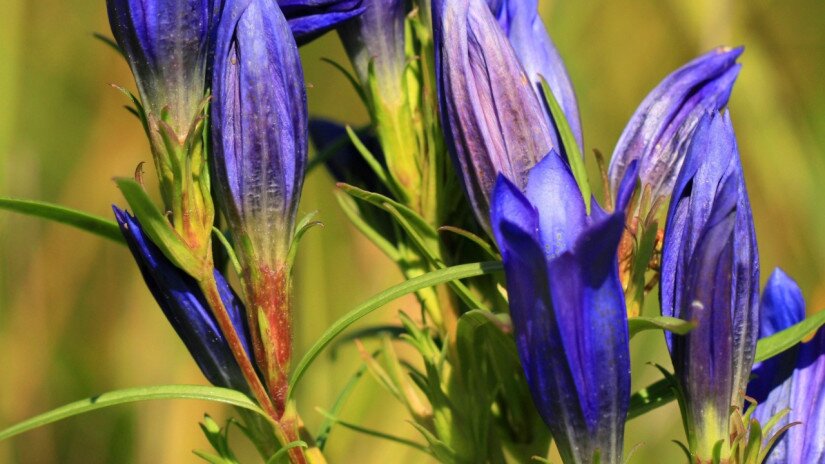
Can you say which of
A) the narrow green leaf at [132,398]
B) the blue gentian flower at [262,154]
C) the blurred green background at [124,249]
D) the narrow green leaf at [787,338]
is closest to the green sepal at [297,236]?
the blue gentian flower at [262,154]

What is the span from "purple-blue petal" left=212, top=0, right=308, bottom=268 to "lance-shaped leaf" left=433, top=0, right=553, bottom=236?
0.40 ft

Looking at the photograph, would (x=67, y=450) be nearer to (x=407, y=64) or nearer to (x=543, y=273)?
(x=407, y=64)

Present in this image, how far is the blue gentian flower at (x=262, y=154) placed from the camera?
762mm

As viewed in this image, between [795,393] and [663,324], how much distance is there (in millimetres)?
250

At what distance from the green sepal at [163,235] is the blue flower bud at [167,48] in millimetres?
79

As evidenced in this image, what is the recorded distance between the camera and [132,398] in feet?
2.43

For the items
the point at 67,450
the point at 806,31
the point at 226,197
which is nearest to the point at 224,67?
the point at 226,197

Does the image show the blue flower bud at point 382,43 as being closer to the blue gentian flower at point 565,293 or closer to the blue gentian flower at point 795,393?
the blue gentian flower at point 565,293

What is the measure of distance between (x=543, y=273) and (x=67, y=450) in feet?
4.61

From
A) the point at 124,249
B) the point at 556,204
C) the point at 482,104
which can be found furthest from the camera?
the point at 124,249

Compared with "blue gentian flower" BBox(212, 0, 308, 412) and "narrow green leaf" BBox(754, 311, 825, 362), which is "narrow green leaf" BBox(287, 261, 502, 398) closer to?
"blue gentian flower" BBox(212, 0, 308, 412)

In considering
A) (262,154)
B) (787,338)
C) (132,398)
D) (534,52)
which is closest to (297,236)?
(262,154)

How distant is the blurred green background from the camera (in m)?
1.76

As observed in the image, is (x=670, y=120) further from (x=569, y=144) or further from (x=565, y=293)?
(x=565, y=293)
